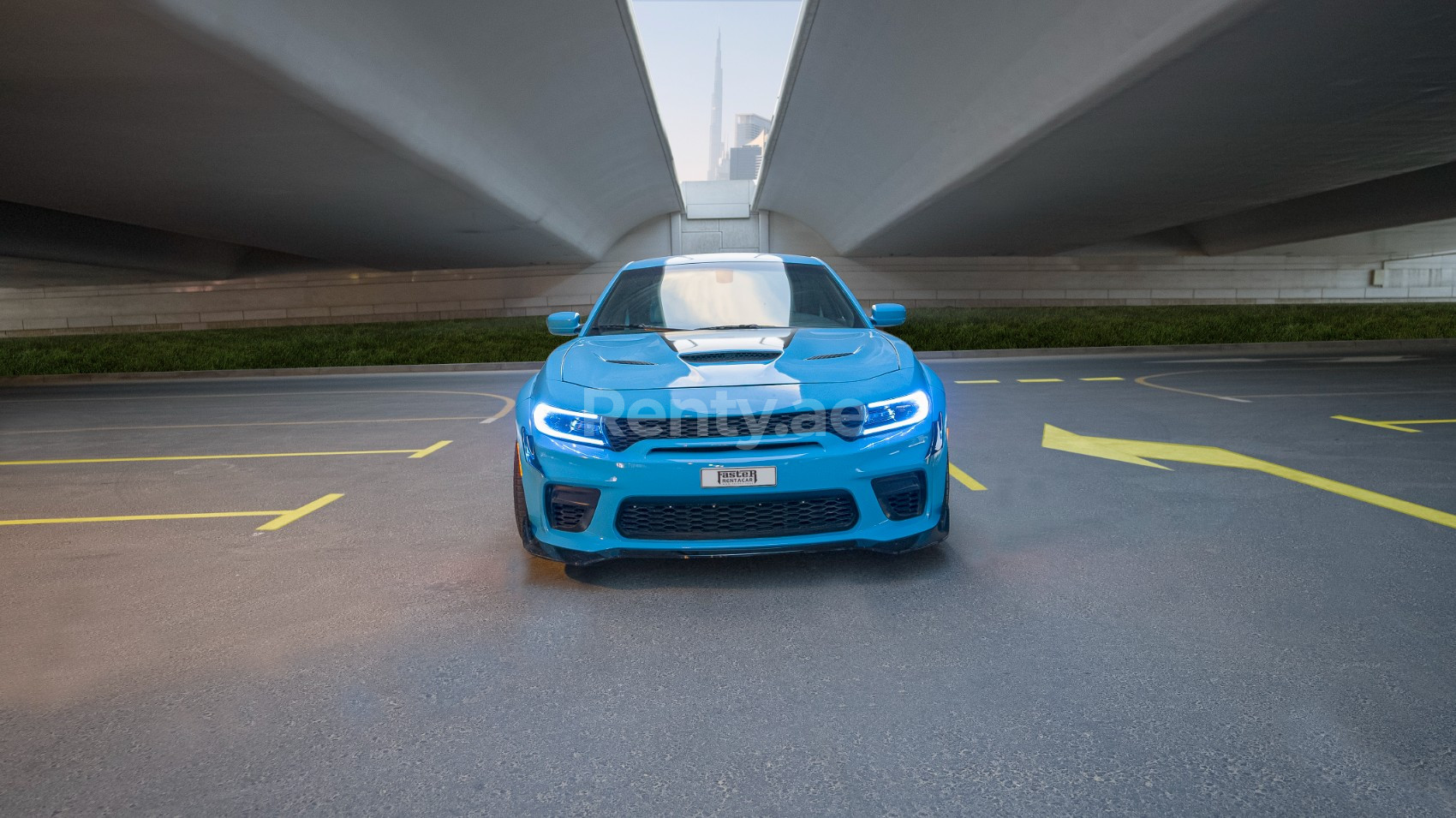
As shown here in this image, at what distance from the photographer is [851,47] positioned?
14.3m

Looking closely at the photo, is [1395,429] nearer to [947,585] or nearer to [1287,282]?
[947,585]

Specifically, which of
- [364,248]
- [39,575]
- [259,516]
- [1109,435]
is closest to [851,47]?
[1109,435]

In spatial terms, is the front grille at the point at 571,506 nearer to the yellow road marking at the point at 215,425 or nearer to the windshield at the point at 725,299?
the windshield at the point at 725,299

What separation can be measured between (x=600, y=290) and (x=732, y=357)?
115 feet

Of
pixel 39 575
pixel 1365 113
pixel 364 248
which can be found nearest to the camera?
pixel 39 575

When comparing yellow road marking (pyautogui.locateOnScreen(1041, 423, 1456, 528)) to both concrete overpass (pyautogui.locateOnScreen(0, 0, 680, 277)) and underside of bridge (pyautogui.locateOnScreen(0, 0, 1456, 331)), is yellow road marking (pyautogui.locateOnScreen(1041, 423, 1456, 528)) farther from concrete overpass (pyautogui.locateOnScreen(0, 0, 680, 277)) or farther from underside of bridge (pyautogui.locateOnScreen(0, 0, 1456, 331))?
concrete overpass (pyautogui.locateOnScreen(0, 0, 680, 277))

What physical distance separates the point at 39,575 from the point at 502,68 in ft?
35.2

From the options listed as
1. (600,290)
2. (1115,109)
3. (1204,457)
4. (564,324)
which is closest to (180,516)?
(564,324)

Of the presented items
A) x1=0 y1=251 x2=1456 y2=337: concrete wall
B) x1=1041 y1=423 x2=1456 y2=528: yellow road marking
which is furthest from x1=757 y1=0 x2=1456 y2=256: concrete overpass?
x1=0 y1=251 x2=1456 y2=337: concrete wall

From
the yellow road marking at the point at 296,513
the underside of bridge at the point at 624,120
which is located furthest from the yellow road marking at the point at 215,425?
the underside of bridge at the point at 624,120

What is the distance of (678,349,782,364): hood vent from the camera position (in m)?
4.02

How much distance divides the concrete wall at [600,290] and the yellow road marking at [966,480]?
32937 mm

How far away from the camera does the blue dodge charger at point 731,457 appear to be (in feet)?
11.6

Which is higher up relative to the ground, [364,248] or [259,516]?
[364,248]
